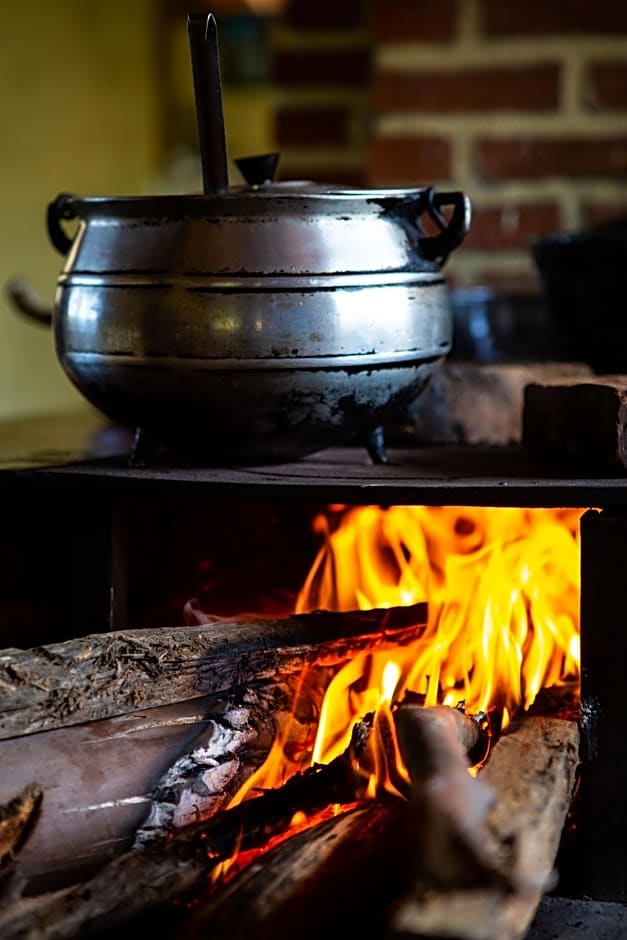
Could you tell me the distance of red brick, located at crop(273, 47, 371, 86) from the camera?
2799 millimetres

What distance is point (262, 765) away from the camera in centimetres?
121

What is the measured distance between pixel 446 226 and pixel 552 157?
1126 millimetres

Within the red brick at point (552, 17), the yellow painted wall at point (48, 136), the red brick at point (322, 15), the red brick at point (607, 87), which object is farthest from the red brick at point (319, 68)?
the yellow painted wall at point (48, 136)

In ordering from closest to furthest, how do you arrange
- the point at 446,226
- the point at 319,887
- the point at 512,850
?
the point at 512,850 → the point at 319,887 → the point at 446,226

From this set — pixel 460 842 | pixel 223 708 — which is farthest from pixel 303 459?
pixel 460 842

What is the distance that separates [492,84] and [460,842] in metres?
1.79

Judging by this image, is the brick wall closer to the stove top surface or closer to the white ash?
the stove top surface

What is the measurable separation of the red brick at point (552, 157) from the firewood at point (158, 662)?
1327 millimetres

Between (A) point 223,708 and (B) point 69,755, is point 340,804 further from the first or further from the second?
(B) point 69,755

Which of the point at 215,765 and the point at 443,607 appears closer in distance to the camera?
the point at 215,765

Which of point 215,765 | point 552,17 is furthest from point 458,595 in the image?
point 552,17

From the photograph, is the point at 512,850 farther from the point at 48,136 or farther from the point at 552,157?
the point at 48,136

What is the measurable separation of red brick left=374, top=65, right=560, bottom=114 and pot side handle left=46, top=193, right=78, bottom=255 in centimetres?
110

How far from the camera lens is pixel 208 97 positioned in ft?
4.20
